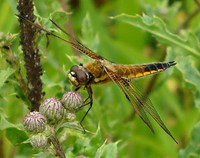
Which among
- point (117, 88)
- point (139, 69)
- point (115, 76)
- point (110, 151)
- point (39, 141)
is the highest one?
point (117, 88)

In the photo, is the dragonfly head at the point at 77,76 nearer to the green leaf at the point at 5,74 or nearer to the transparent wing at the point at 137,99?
the transparent wing at the point at 137,99

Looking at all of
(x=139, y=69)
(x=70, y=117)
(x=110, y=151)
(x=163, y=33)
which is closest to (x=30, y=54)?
(x=70, y=117)

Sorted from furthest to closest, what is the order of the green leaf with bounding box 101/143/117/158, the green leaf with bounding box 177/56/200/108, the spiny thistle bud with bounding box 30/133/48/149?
the green leaf with bounding box 177/56/200/108
the green leaf with bounding box 101/143/117/158
the spiny thistle bud with bounding box 30/133/48/149


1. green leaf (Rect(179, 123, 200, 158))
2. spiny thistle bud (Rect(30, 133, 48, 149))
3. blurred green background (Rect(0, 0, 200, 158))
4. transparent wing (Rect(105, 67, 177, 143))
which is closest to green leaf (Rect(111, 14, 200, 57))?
blurred green background (Rect(0, 0, 200, 158))

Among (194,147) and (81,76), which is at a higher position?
(81,76)

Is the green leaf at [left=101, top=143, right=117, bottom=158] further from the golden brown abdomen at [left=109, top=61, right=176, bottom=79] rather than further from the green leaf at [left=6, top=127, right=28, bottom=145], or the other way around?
the golden brown abdomen at [left=109, top=61, right=176, bottom=79]

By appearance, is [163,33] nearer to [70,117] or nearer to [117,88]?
[70,117]
